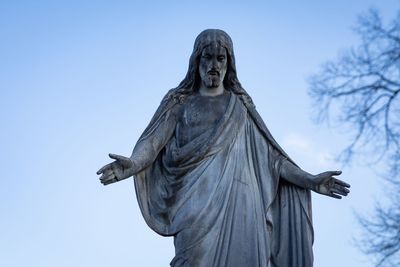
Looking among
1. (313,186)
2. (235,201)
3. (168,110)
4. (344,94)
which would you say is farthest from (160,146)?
(344,94)

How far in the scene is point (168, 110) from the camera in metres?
9.95

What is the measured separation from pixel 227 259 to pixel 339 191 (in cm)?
140

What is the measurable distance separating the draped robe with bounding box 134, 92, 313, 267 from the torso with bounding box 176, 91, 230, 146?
0.08 meters

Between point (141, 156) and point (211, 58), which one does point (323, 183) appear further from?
point (141, 156)

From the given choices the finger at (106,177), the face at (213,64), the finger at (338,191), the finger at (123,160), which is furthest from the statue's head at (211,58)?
the finger at (338,191)

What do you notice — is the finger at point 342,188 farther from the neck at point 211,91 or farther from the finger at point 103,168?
the finger at point 103,168

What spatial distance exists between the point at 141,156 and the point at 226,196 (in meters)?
1.00

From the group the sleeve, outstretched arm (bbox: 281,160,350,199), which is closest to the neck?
the sleeve

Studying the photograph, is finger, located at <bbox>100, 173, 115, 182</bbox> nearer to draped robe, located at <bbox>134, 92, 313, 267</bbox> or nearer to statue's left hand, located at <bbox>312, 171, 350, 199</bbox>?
draped robe, located at <bbox>134, 92, 313, 267</bbox>

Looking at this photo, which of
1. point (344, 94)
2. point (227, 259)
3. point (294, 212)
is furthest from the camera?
point (344, 94)

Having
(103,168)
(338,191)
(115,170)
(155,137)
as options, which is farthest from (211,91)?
(338,191)

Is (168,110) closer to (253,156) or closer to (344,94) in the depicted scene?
(253,156)

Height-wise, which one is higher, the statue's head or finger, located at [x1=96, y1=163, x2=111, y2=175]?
the statue's head

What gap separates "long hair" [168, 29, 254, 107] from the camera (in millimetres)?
9812
